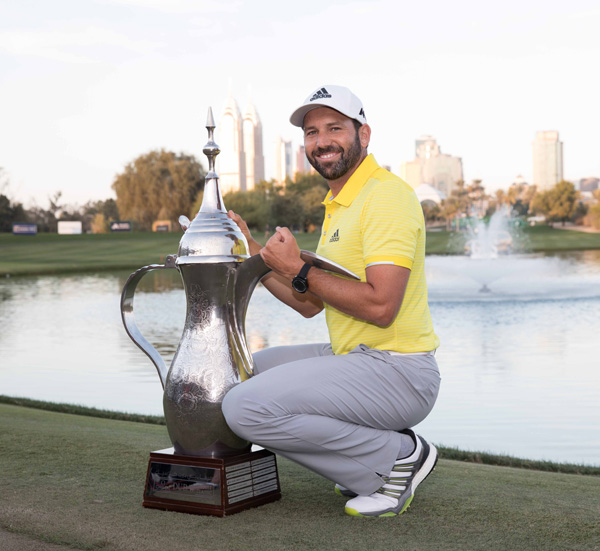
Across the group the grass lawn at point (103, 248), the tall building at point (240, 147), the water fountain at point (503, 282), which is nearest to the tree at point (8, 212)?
the grass lawn at point (103, 248)

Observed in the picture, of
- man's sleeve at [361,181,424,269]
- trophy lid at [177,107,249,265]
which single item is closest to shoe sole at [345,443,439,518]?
man's sleeve at [361,181,424,269]

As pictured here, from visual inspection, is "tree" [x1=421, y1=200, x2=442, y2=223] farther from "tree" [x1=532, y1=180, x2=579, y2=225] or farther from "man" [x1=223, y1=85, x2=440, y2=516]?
"man" [x1=223, y1=85, x2=440, y2=516]

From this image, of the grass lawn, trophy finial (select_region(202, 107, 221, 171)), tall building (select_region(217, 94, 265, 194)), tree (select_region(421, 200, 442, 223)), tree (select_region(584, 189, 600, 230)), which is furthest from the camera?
tall building (select_region(217, 94, 265, 194))

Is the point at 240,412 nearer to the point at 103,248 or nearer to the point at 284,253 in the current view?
the point at 284,253

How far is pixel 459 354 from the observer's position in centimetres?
1009

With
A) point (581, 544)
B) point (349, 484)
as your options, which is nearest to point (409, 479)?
point (349, 484)

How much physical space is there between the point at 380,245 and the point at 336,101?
60 cm

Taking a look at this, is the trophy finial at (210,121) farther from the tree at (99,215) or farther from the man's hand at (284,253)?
the tree at (99,215)

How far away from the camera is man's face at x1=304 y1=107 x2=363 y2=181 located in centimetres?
320

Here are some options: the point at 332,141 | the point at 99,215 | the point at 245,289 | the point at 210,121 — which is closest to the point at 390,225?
the point at 332,141

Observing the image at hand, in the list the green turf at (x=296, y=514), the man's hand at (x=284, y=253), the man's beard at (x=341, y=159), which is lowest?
the green turf at (x=296, y=514)

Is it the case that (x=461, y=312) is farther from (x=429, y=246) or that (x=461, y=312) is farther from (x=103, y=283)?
(x=429, y=246)

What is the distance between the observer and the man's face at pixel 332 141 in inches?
126

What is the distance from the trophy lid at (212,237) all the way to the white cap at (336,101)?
1.45 ft
